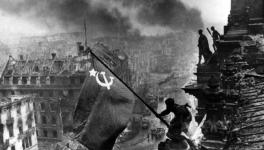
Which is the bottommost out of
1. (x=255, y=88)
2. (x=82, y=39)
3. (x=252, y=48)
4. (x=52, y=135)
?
(x=52, y=135)

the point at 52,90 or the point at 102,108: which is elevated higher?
the point at 102,108

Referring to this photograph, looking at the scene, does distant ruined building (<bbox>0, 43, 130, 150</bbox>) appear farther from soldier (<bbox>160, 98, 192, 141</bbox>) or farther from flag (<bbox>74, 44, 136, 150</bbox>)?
soldier (<bbox>160, 98, 192, 141</bbox>)

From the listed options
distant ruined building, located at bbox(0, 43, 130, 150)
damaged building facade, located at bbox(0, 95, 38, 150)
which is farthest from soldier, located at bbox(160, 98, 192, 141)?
distant ruined building, located at bbox(0, 43, 130, 150)

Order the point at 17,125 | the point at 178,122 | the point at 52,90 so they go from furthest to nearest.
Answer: the point at 52,90 < the point at 17,125 < the point at 178,122

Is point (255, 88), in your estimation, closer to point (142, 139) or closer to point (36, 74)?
point (142, 139)

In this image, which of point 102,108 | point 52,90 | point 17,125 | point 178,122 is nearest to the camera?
point 178,122

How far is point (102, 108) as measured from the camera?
325 inches

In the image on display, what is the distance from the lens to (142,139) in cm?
4612

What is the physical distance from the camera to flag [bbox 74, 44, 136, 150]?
26.3 ft

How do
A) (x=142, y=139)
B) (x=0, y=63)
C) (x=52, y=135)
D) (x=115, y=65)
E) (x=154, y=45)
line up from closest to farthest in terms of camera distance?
(x=142, y=139), (x=52, y=135), (x=115, y=65), (x=0, y=63), (x=154, y=45)

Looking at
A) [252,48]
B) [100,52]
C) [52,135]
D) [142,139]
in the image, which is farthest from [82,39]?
[252,48]

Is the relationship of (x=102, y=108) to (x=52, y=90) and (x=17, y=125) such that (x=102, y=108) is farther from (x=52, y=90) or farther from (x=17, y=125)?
(x=52, y=90)

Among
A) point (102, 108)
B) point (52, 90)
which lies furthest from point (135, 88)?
point (102, 108)

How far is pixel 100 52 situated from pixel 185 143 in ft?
150
